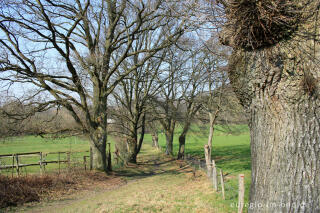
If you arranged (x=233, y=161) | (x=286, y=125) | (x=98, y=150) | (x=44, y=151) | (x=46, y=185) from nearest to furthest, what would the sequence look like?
(x=286, y=125), (x=46, y=185), (x=98, y=150), (x=233, y=161), (x=44, y=151)

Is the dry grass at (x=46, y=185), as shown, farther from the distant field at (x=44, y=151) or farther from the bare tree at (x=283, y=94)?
the bare tree at (x=283, y=94)

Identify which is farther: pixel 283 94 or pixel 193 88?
pixel 193 88

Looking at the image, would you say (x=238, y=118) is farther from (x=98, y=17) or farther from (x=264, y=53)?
(x=264, y=53)

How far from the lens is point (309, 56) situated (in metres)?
2.79

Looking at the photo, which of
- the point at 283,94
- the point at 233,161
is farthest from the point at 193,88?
the point at 283,94

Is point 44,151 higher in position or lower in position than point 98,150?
lower

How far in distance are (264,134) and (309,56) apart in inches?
42.8

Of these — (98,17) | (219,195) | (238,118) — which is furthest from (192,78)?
(219,195)

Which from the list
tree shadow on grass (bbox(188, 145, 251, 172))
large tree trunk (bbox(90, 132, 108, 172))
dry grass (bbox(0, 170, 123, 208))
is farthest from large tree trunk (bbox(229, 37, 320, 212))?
tree shadow on grass (bbox(188, 145, 251, 172))

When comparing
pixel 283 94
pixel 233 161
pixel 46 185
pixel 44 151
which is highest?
pixel 283 94

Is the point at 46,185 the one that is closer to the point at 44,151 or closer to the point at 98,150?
the point at 98,150

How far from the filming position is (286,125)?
117 inches

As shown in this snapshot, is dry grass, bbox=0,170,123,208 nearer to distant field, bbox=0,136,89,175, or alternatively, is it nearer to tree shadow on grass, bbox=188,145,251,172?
distant field, bbox=0,136,89,175

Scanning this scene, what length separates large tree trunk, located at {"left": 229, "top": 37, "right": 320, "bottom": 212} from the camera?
2.84 m
